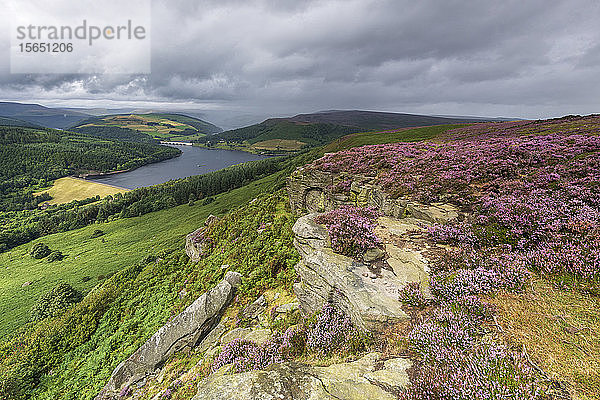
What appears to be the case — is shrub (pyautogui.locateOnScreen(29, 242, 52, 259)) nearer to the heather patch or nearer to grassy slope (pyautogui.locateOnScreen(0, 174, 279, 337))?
grassy slope (pyautogui.locateOnScreen(0, 174, 279, 337))

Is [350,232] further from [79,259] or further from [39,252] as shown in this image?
[39,252]

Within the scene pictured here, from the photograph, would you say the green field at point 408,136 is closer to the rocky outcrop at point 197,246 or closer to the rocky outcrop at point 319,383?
the rocky outcrop at point 197,246

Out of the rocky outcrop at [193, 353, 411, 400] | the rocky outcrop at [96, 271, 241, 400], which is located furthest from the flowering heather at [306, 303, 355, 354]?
the rocky outcrop at [96, 271, 241, 400]

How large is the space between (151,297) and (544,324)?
26793mm

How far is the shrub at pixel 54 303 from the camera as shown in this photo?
132 feet

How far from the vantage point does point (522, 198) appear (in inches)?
380

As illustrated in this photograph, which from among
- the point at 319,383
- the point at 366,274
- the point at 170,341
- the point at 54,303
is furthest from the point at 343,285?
the point at 54,303

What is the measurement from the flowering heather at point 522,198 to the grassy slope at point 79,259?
55.4m

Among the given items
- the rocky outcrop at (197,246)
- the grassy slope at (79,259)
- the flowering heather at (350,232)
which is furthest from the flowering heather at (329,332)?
the grassy slope at (79,259)

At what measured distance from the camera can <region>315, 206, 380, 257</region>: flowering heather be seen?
8.98m

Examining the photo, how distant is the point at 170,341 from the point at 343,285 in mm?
10958

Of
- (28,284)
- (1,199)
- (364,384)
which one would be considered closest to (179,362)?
(364,384)

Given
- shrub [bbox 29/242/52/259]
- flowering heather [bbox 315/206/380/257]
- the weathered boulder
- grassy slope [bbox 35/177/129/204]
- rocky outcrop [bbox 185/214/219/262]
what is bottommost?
shrub [bbox 29/242/52/259]

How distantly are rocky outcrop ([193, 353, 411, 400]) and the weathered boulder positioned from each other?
130 centimetres
